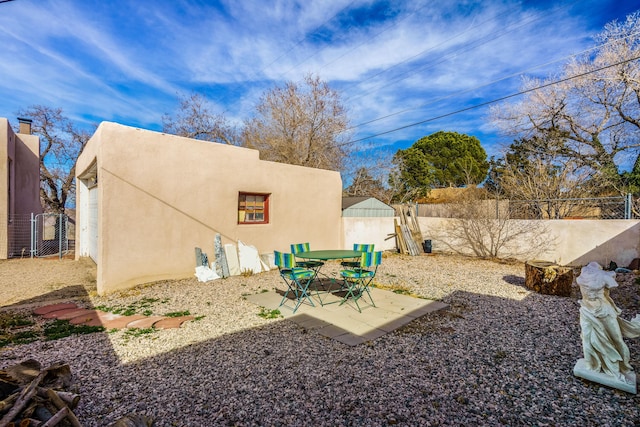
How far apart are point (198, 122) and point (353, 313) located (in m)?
17.4

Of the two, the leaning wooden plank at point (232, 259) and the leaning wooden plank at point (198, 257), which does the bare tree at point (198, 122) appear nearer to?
the leaning wooden plank at point (232, 259)

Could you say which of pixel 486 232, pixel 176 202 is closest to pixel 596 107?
pixel 486 232

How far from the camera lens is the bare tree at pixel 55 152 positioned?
17141 millimetres

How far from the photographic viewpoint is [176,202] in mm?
6699

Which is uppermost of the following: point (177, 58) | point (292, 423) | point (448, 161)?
point (177, 58)

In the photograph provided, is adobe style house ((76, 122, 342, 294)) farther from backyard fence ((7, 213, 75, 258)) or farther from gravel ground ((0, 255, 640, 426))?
backyard fence ((7, 213, 75, 258))

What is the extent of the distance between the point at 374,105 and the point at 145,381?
594 inches

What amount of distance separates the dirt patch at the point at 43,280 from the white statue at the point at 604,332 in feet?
23.7

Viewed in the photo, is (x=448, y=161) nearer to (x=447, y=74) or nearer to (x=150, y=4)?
(x=447, y=74)

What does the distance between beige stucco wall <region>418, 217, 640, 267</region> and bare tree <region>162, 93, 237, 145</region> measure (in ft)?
53.3

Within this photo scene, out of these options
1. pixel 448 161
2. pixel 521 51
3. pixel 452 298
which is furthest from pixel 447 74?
pixel 448 161

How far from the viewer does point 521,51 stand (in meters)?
9.91

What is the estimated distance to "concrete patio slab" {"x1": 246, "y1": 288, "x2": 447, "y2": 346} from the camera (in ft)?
13.0

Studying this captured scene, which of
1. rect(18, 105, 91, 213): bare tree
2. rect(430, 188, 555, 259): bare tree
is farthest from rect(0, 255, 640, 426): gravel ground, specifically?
rect(18, 105, 91, 213): bare tree
